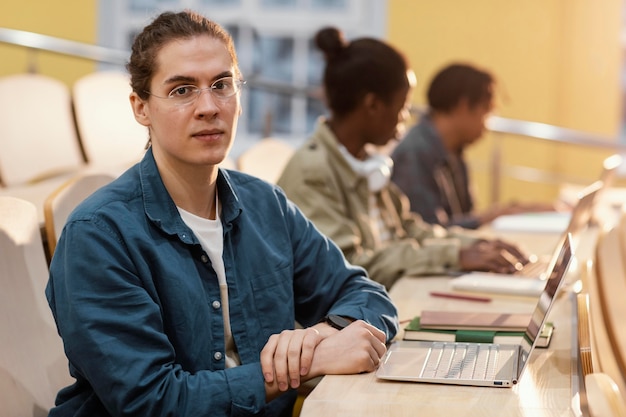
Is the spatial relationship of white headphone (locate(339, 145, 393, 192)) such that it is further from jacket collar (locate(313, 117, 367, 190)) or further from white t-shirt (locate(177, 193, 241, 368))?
white t-shirt (locate(177, 193, 241, 368))

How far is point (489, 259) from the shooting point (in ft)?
8.51

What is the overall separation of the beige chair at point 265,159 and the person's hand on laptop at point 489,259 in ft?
2.47

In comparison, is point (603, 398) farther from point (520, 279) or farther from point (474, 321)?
point (520, 279)

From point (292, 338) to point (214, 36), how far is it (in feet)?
1.78

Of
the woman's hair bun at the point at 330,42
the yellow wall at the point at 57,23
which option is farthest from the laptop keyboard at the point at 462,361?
the yellow wall at the point at 57,23

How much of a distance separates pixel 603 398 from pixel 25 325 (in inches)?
41.6

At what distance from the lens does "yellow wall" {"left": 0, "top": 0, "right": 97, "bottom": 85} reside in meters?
6.36

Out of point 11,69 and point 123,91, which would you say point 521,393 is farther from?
point 11,69

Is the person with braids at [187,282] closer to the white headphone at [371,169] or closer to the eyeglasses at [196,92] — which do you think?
the eyeglasses at [196,92]

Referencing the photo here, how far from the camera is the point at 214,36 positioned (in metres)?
1.69

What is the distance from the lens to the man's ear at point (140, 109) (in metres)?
1.69

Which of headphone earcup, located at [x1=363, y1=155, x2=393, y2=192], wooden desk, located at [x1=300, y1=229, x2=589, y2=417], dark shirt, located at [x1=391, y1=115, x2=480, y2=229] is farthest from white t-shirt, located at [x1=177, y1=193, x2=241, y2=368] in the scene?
dark shirt, located at [x1=391, y1=115, x2=480, y2=229]

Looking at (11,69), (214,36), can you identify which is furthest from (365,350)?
(11,69)

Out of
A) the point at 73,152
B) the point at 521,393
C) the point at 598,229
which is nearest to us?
the point at 521,393
